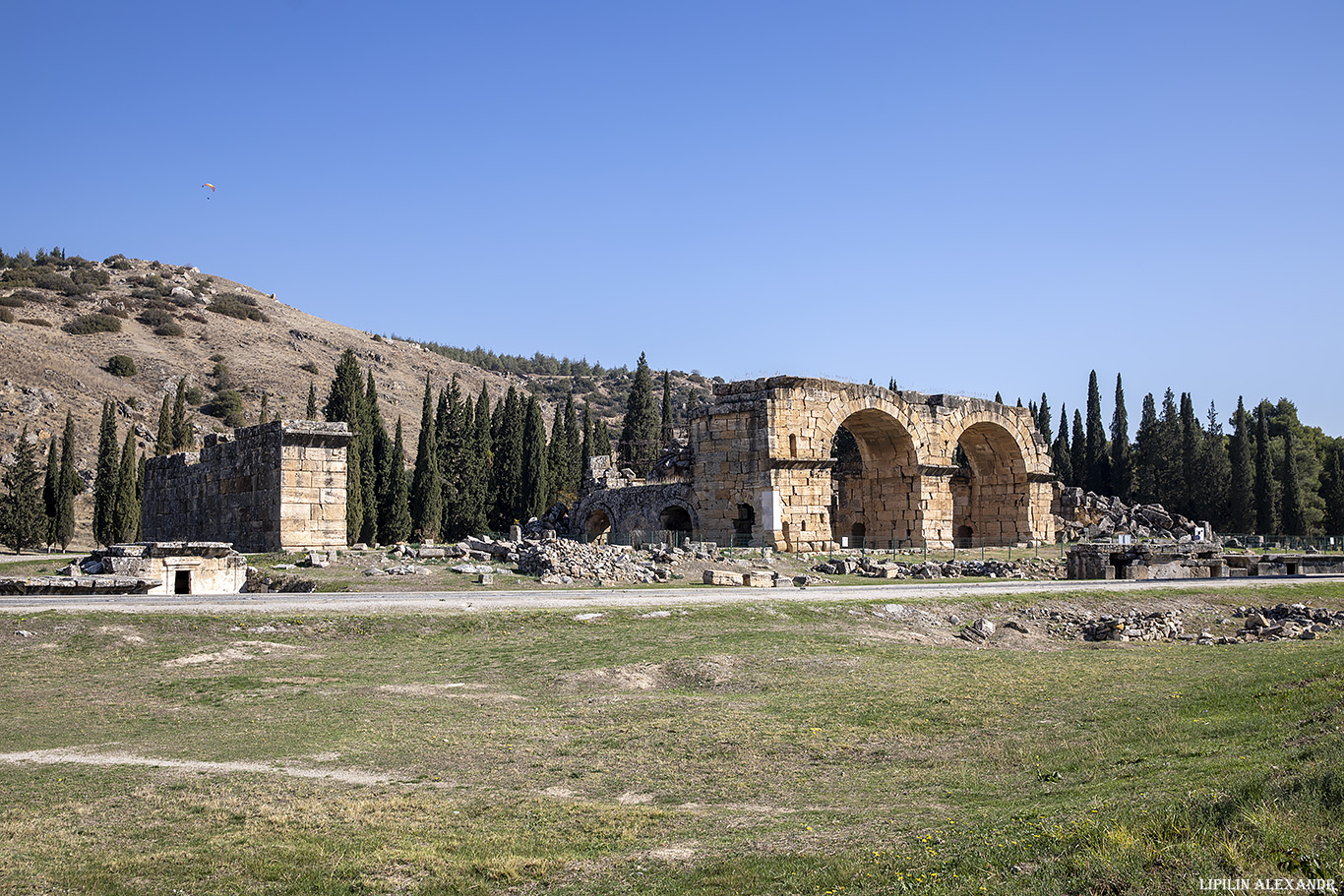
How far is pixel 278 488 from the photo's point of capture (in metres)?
22.3

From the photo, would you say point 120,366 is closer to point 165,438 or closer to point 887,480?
point 165,438

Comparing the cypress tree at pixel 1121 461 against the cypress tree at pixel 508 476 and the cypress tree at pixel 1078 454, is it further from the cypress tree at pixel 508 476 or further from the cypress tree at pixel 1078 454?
the cypress tree at pixel 508 476

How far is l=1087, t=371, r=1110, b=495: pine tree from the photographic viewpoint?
204 feet

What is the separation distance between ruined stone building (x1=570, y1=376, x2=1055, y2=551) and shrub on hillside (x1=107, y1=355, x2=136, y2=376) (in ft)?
121

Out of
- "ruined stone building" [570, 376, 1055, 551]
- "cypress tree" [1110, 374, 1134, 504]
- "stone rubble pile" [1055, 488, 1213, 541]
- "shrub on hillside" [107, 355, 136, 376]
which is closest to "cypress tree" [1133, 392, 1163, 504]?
"cypress tree" [1110, 374, 1134, 504]

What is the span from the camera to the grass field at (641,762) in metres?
5.41

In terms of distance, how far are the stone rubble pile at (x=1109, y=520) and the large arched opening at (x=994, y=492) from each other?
99.7 inches

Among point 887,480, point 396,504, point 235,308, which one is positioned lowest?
point 396,504

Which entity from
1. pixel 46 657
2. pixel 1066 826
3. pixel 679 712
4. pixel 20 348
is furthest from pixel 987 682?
pixel 20 348

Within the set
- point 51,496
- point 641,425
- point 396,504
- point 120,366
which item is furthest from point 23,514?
point 641,425

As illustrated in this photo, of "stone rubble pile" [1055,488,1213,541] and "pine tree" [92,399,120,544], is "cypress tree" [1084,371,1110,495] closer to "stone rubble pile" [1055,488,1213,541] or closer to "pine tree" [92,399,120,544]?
"stone rubble pile" [1055,488,1213,541]

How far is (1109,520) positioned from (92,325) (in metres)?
65.9

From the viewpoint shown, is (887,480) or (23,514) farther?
(23,514)

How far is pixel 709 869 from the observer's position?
5.76 meters
